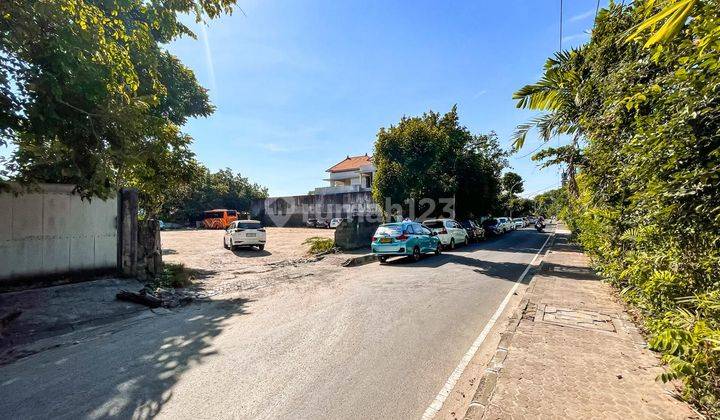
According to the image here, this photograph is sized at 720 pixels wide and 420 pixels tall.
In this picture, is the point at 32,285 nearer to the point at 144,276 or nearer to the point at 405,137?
the point at 144,276

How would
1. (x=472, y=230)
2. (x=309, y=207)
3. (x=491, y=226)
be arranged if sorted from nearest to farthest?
(x=472, y=230), (x=491, y=226), (x=309, y=207)

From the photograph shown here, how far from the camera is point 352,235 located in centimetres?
1819

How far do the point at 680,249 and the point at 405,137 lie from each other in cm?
1709

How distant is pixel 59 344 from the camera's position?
5.46 m

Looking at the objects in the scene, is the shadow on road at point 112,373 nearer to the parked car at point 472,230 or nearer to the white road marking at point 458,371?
the white road marking at point 458,371

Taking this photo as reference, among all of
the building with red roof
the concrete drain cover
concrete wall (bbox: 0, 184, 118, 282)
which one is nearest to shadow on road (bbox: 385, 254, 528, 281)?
the concrete drain cover

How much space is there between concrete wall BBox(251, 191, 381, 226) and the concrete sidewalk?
91.6ft

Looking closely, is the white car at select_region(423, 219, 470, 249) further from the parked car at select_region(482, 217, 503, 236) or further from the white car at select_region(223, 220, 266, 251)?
the parked car at select_region(482, 217, 503, 236)

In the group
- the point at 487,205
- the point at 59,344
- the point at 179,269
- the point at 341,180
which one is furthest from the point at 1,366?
the point at 341,180

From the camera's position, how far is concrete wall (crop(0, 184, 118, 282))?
7.73 m

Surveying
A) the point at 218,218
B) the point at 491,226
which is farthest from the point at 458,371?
the point at 218,218

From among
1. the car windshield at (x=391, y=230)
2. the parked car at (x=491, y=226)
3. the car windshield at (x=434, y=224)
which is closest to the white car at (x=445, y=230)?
the car windshield at (x=434, y=224)

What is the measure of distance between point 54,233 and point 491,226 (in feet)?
94.9

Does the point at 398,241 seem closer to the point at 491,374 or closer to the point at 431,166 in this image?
the point at 431,166
